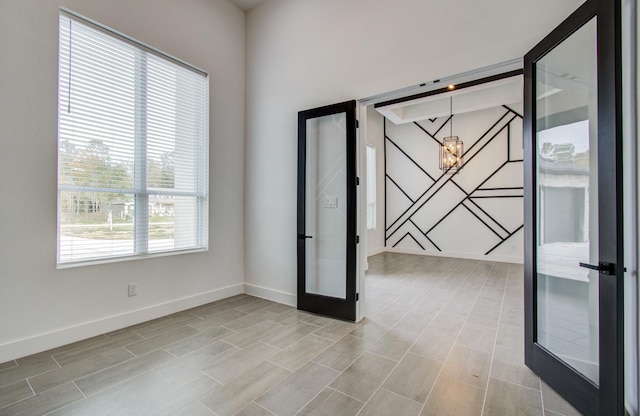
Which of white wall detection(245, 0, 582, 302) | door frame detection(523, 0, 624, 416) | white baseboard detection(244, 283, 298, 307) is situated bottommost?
white baseboard detection(244, 283, 298, 307)

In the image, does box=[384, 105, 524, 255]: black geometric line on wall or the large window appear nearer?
the large window

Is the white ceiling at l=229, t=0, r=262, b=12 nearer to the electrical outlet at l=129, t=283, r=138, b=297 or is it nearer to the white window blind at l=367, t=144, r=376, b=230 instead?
the electrical outlet at l=129, t=283, r=138, b=297

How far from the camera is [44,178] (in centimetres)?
243

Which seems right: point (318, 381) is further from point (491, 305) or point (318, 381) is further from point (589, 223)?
point (491, 305)

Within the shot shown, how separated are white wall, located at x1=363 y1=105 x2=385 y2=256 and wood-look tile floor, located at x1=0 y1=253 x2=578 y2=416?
12.9 feet

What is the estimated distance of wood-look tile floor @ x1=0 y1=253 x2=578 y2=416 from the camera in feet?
5.73

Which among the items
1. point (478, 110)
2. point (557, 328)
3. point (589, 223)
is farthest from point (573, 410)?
point (478, 110)

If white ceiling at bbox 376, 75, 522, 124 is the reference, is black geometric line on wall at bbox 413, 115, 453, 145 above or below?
below

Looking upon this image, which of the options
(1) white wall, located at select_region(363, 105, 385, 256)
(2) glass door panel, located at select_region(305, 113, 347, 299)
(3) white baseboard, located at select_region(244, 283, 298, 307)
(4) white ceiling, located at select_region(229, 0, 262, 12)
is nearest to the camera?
(2) glass door panel, located at select_region(305, 113, 347, 299)

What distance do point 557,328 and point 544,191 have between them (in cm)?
96

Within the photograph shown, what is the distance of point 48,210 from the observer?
8.00ft

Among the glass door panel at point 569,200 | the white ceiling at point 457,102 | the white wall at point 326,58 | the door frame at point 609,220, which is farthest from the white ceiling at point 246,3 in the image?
the door frame at point 609,220

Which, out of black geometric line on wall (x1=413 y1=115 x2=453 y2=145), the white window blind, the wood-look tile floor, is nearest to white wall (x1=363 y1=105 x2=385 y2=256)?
the white window blind

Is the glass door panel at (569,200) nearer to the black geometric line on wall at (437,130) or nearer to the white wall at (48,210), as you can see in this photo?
the white wall at (48,210)
